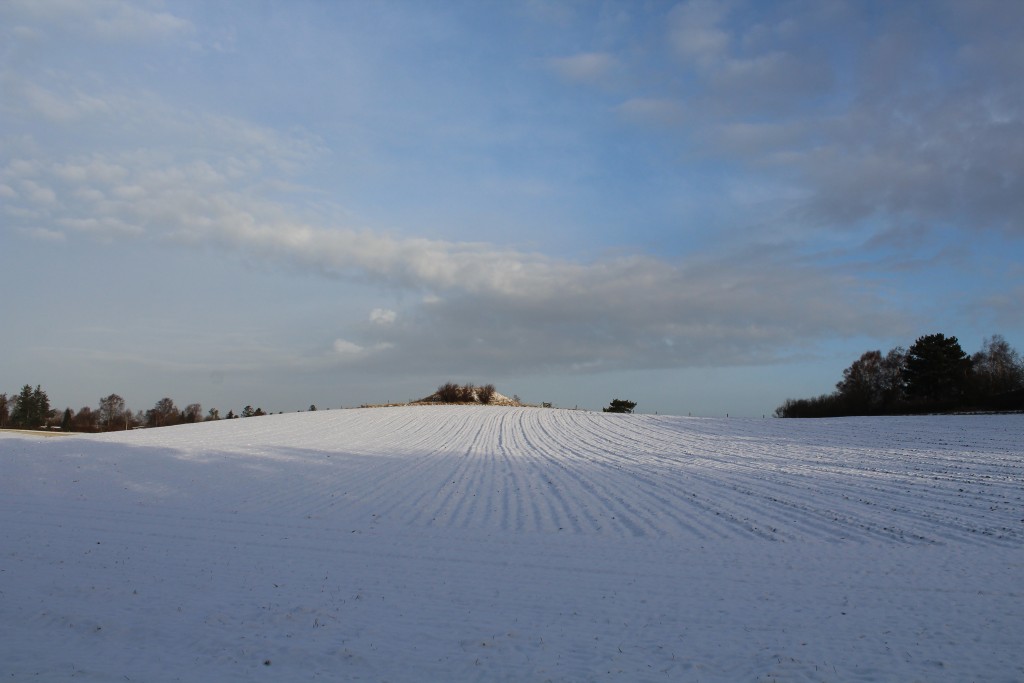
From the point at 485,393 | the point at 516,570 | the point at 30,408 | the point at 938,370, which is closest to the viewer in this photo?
the point at 516,570

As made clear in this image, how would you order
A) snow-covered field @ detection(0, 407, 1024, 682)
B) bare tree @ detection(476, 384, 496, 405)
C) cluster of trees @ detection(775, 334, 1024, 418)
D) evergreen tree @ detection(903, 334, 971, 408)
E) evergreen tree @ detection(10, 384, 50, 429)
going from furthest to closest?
evergreen tree @ detection(10, 384, 50, 429), bare tree @ detection(476, 384, 496, 405), evergreen tree @ detection(903, 334, 971, 408), cluster of trees @ detection(775, 334, 1024, 418), snow-covered field @ detection(0, 407, 1024, 682)

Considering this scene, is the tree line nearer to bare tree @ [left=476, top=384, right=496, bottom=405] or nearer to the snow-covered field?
bare tree @ [left=476, top=384, right=496, bottom=405]

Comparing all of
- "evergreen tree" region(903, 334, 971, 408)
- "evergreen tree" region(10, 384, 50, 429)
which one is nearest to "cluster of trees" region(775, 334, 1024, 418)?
"evergreen tree" region(903, 334, 971, 408)

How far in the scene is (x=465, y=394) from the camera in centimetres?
6650

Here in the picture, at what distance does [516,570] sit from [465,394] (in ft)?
185

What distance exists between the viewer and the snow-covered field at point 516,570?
6.89 metres

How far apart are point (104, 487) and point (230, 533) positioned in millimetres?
7619

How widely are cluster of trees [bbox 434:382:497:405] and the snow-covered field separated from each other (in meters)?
43.3

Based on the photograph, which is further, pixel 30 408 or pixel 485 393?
pixel 30 408

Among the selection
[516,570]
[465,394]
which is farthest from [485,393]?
[516,570]

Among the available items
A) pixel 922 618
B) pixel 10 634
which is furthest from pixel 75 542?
pixel 922 618

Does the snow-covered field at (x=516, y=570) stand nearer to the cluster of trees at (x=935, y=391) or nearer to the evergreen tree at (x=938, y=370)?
the cluster of trees at (x=935, y=391)

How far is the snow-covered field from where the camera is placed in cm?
689

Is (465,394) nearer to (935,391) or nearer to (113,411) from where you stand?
(935,391)
